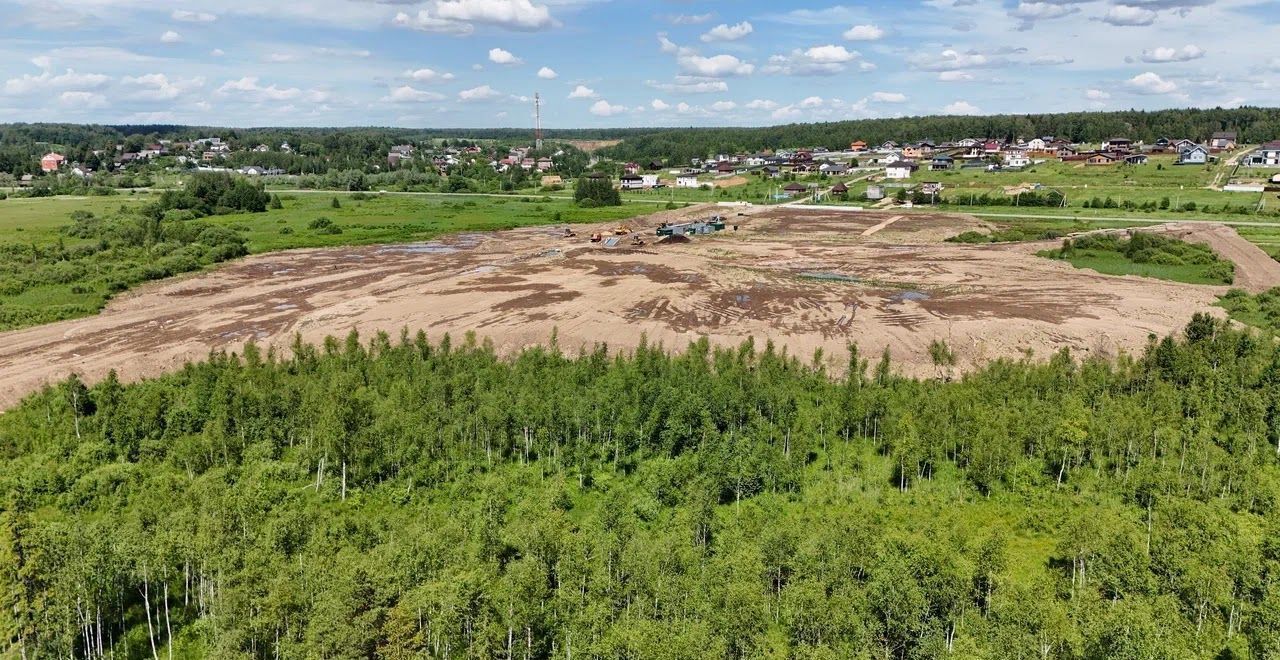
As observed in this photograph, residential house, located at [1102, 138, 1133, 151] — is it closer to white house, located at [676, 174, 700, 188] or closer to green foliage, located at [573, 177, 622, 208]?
white house, located at [676, 174, 700, 188]

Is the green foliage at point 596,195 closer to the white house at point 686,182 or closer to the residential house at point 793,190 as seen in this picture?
the white house at point 686,182

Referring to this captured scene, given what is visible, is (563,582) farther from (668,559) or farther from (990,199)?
(990,199)

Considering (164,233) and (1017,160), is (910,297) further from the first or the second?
(1017,160)

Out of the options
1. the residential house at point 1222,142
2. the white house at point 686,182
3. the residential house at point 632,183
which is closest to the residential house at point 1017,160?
the residential house at point 1222,142

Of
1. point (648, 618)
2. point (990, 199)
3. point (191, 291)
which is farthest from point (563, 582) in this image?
point (990, 199)

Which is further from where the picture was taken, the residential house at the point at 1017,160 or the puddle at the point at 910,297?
the residential house at the point at 1017,160

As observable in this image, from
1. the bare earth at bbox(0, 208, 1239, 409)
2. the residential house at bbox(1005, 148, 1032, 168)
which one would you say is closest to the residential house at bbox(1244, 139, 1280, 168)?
the residential house at bbox(1005, 148, 1032, 168)
